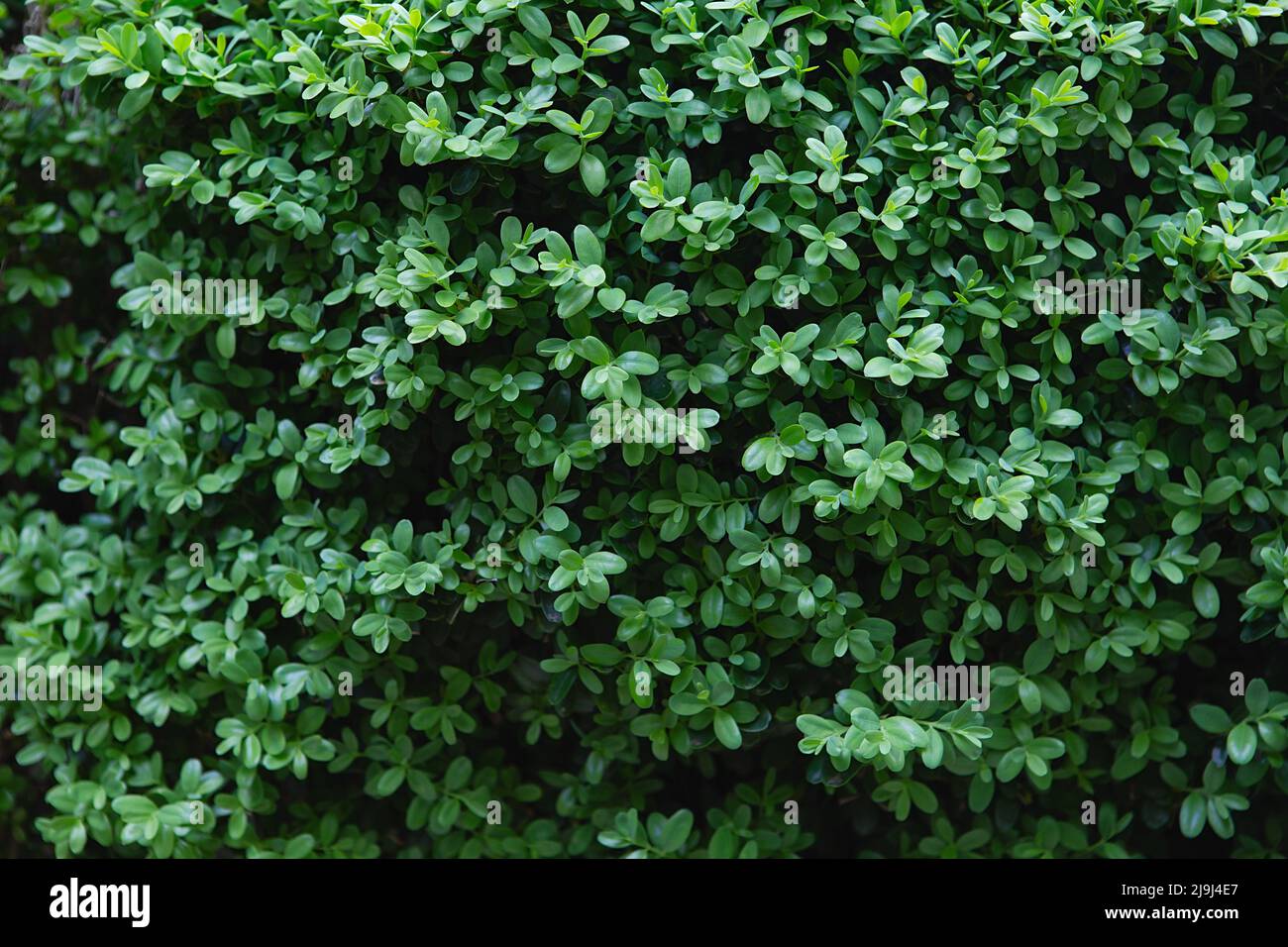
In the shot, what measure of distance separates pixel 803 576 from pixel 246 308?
159cm

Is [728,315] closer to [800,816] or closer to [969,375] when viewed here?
[969,375]
